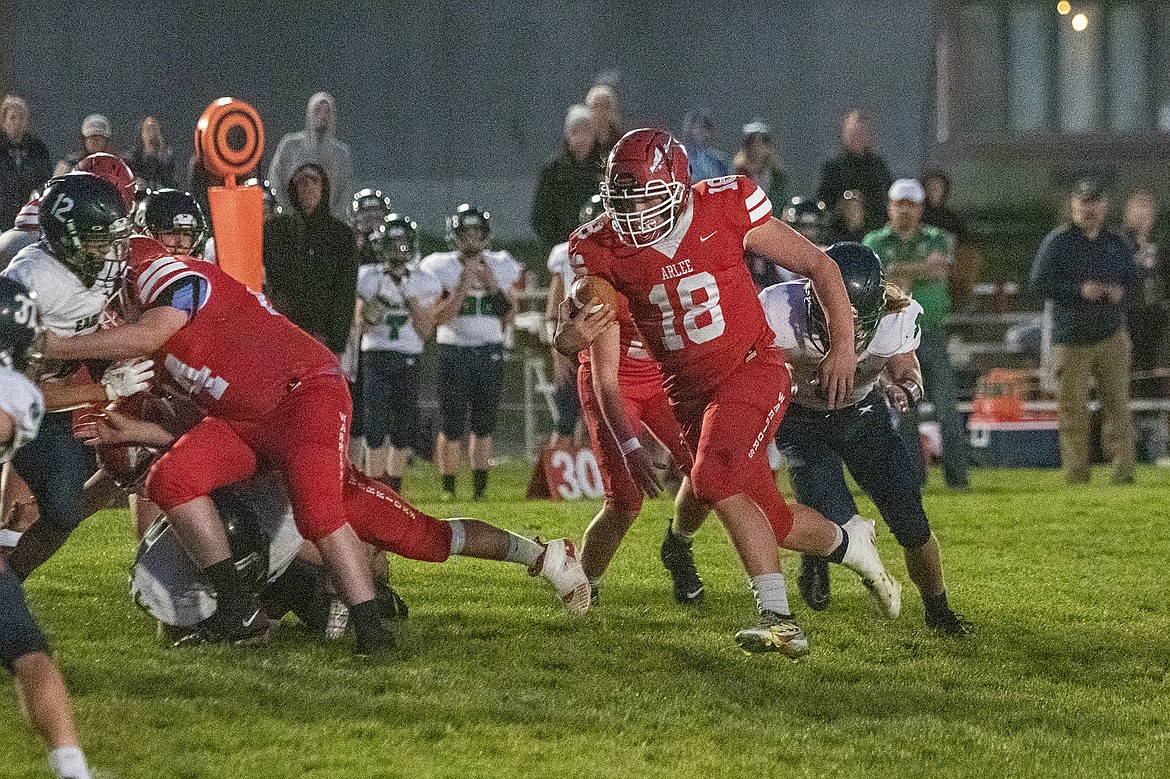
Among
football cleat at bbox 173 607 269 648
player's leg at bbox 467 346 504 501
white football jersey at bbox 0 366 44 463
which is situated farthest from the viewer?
player's leg at bbox 467 346 504 501

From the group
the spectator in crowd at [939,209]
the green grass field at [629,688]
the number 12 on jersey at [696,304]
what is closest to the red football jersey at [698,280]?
the number 12 on jersey at [696,304]

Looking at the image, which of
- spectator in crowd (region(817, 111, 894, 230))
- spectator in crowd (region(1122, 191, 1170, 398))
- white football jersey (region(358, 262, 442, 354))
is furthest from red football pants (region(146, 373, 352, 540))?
spectator in crowd (region(1122, 191, 1170, 398))

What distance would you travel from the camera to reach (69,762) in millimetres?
3988

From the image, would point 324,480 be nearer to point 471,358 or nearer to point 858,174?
point 471,358

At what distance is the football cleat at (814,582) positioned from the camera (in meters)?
6.75

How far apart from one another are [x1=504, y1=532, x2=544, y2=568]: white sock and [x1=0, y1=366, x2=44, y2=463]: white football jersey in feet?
7.54

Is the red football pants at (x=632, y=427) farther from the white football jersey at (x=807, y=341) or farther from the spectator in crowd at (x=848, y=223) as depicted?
the spectator in crowd at (x=848, y=223)

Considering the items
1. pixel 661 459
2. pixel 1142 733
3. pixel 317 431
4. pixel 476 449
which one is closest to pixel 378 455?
pixel 476 449

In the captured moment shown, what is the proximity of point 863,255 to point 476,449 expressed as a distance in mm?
5353

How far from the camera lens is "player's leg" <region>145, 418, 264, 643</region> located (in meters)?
5.57

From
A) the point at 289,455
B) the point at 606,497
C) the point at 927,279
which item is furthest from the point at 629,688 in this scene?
the point at 927,279

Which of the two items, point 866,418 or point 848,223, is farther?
point 848,223

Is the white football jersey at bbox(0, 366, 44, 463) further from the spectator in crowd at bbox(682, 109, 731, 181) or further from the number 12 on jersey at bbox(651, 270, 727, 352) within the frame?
the spectator in crowd at bbox(682, 109, 731, 181)

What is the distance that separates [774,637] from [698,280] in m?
1.21
